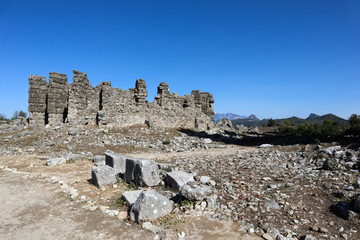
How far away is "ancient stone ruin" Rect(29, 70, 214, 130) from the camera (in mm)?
18297

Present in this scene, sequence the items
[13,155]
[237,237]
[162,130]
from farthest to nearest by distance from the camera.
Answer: [162,130] < [13,155] < [237,237]

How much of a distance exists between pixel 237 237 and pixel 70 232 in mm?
3313

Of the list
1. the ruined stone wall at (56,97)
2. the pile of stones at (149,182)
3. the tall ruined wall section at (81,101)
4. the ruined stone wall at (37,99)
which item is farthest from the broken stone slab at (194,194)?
the ruined stone wall at (37,99)

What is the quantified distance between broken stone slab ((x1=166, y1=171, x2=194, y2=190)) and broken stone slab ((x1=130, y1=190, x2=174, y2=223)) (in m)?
1.38

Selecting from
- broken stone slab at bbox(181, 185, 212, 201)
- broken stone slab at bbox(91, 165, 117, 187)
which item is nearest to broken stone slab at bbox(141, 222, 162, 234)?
broken stone slab at bbox(181, 185, 212, 201)

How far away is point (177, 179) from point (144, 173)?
3.48ft

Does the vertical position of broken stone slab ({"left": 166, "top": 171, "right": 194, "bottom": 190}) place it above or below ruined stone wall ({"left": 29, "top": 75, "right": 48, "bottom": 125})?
below

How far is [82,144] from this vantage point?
48.0 feet

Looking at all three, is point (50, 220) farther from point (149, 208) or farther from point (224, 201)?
point (224, 201)

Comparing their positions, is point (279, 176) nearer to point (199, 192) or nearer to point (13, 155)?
point (199, 192)

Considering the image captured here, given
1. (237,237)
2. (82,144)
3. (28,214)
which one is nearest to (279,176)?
(237,237)

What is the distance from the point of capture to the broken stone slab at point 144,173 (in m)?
6.65

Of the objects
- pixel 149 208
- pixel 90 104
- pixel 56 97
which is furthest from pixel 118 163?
pixel 56 97

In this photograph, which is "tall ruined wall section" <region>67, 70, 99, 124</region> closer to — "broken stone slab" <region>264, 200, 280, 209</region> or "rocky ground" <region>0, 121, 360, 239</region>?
"rocky ground" <region>0, 121, 360, 239</region>
